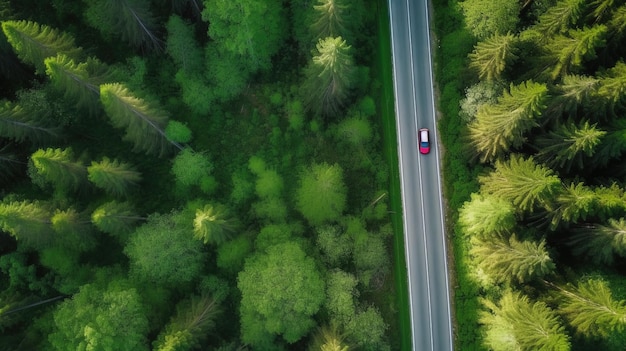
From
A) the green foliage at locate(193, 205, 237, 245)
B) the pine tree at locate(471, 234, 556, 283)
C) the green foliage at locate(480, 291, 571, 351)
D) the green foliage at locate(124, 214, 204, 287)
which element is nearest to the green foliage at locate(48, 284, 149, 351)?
the green foliage at locate(124, 214, 204, 287)

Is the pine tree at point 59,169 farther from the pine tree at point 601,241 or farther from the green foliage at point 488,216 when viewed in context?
the pine tree at point 601,241

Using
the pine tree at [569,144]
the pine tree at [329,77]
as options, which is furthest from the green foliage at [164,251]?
the pine tree at [569,144]

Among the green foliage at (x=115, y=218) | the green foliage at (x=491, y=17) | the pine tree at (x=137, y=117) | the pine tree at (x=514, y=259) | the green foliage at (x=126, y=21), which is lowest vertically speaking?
the pine tree at (x=514, y=259)

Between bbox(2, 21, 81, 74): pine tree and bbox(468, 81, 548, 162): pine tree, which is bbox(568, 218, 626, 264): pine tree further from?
bbox(2, 21, 81, 74): pine tree

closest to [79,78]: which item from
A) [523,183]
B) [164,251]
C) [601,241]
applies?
[164,251]

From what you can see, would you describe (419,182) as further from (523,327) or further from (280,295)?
(280,295)

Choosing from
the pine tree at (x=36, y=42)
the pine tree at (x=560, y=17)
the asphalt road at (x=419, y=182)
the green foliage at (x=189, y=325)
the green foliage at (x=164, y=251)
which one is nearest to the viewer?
the pine tree at (x=560, y=17)

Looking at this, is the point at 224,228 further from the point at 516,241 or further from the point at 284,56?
the point at 516,241
